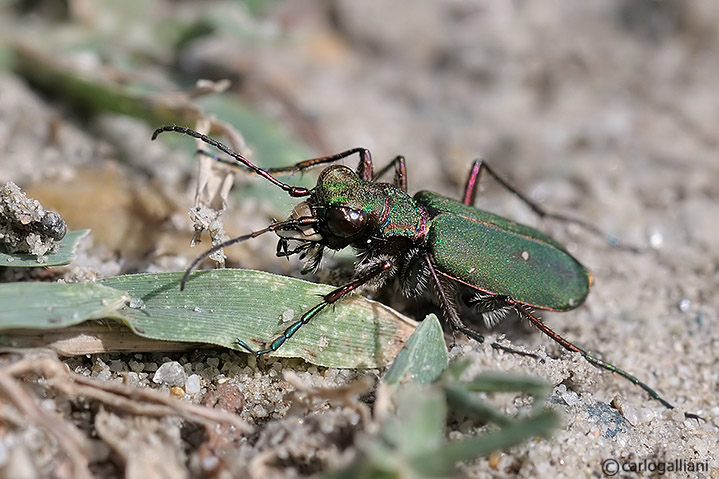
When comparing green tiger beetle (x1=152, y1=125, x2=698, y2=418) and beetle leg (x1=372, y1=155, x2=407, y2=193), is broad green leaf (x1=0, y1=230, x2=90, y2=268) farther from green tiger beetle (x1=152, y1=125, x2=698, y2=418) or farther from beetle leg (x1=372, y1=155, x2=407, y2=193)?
beetle leg (x1=372, y1=155, x2=407, y2=193)

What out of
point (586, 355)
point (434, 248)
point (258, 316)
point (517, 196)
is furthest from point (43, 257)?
point (517, 196)

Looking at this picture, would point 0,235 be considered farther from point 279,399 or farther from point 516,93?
point 516,93

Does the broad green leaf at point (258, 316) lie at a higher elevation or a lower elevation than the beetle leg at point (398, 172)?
lower

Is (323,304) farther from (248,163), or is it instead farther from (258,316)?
(248,163)

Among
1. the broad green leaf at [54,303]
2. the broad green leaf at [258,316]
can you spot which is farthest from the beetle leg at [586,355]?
the broad green leaf at [54,303]

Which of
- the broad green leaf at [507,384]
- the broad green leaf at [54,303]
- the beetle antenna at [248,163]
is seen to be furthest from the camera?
the beetle antenna at [248,163]

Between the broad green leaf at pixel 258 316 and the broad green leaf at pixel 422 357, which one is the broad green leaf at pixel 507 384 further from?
the broad green leaf at pixel 258 316

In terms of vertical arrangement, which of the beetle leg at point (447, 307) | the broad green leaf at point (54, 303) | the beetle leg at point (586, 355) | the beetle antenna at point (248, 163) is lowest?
the beetle leg at point (586, 355)
